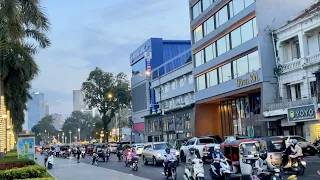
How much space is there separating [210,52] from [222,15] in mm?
5335

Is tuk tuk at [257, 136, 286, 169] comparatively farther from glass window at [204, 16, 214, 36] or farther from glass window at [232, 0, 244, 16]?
glass window at [204, 16, 214, 36]

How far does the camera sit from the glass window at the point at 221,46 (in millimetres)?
45981

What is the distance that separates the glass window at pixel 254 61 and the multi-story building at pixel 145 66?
37359 millimetres

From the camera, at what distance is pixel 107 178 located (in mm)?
21328

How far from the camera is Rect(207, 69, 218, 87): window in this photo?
48.3m

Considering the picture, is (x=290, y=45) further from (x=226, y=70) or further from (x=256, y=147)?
(x=256, y=147)

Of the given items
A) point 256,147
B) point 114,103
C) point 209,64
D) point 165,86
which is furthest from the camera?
point 114,103

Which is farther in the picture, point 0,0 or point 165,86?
point 165,86

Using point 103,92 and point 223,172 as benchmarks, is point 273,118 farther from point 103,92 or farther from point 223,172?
point 103,92

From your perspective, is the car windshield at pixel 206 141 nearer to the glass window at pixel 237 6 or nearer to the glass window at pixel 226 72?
the glass window at pixel 226 72

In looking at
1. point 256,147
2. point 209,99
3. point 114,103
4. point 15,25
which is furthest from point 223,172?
point 114,103

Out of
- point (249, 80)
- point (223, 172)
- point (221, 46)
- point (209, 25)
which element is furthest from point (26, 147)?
point (209, 25)

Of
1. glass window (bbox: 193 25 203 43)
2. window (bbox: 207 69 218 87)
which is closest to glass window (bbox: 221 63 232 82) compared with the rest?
window (bbox: 207 69 218 87)

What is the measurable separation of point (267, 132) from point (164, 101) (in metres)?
38.3
